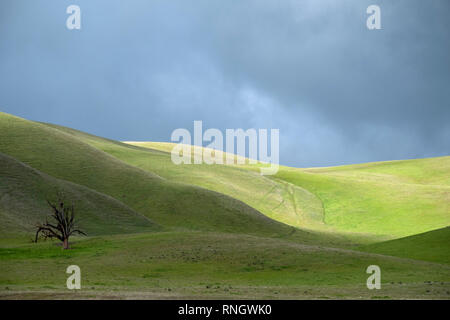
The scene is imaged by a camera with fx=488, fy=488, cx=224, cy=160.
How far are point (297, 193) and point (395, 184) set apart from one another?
2877 cm

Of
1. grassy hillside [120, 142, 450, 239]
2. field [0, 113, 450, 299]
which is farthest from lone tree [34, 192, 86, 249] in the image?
grassy hillside [120, 142, 450, 239]

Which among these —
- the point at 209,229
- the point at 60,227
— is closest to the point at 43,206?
the point at 60,227

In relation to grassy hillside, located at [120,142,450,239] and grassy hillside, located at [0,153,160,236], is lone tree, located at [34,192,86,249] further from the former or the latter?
grassy hillside, located at [120,142,450,239]

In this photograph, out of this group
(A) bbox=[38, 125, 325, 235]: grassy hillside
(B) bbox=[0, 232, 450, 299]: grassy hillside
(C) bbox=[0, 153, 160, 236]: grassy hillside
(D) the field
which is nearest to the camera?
(B) bbox=[0, 232, 450, 299]: grassy hillside

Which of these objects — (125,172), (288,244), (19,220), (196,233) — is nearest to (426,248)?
(288,244)

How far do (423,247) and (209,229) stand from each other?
31.8 m

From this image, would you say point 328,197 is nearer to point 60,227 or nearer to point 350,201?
point 350,201

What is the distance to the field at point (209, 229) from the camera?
29219 mm

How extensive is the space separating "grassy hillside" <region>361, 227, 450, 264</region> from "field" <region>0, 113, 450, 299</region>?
196mm

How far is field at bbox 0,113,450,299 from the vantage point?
29219 millimetres

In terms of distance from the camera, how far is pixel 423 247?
52.3 m

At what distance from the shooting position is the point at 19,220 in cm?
5750

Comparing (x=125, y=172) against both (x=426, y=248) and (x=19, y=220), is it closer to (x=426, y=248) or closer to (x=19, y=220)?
(x=19, y=220)

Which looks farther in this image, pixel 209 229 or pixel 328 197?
pixel 328 197
